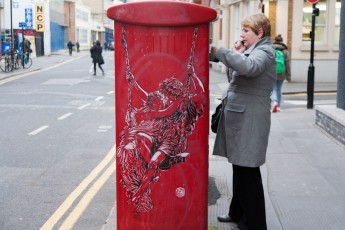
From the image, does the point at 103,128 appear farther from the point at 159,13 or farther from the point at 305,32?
the point at 305,32

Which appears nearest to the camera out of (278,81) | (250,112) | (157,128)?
(157,128)

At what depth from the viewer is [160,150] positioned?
12.6 ft

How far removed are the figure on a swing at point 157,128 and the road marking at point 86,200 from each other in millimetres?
1795

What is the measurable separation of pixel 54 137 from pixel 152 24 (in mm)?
7298

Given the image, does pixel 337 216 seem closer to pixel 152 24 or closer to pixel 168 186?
pixel 168 186

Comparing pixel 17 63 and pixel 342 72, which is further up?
pixel 342 72

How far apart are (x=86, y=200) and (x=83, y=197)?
14 cm

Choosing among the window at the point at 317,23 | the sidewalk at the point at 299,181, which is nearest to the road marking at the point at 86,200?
the sidewalk at the point at 299,181

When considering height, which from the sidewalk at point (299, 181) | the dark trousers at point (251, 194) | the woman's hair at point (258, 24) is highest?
the woman's hair at point (258, 24)

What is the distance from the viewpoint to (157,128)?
12.5 ft

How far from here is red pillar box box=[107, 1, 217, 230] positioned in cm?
374

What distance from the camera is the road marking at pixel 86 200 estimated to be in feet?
18.1

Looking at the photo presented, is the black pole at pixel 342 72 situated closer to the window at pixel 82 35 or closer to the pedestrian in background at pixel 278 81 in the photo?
the pedestrian in background at pixel 278 81

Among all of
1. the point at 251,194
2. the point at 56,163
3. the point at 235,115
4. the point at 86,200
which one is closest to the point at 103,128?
the point at 56,163
